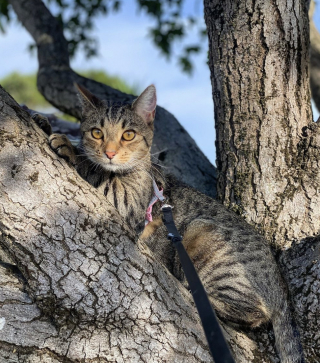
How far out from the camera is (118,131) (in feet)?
11.1

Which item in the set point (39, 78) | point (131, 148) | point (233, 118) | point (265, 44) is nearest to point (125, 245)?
point (131, 148)

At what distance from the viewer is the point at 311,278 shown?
9.87ft

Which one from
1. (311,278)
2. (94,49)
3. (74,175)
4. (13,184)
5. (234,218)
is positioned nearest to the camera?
(13,184)

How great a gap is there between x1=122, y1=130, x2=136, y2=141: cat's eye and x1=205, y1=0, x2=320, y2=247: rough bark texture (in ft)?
2.53

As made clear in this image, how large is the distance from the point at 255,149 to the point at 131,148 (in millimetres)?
956

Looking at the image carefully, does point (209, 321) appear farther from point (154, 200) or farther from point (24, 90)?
point (24, 90)

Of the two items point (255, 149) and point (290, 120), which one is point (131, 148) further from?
point (290, 120)

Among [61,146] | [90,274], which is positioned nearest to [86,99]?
[61,146]

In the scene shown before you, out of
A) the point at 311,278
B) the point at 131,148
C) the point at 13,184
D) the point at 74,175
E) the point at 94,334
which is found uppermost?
the point at 131,148

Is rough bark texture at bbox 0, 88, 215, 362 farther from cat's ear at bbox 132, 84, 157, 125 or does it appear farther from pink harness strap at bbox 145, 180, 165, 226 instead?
cat's ear at bbox 132, 84, 157, 125

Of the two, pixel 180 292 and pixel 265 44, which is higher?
pixel 265 44

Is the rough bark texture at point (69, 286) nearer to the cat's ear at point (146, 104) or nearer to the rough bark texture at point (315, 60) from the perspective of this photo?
the cat's ear at point (146, 104)

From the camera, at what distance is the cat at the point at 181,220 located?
289cm

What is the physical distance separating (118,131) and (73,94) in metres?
2.12
